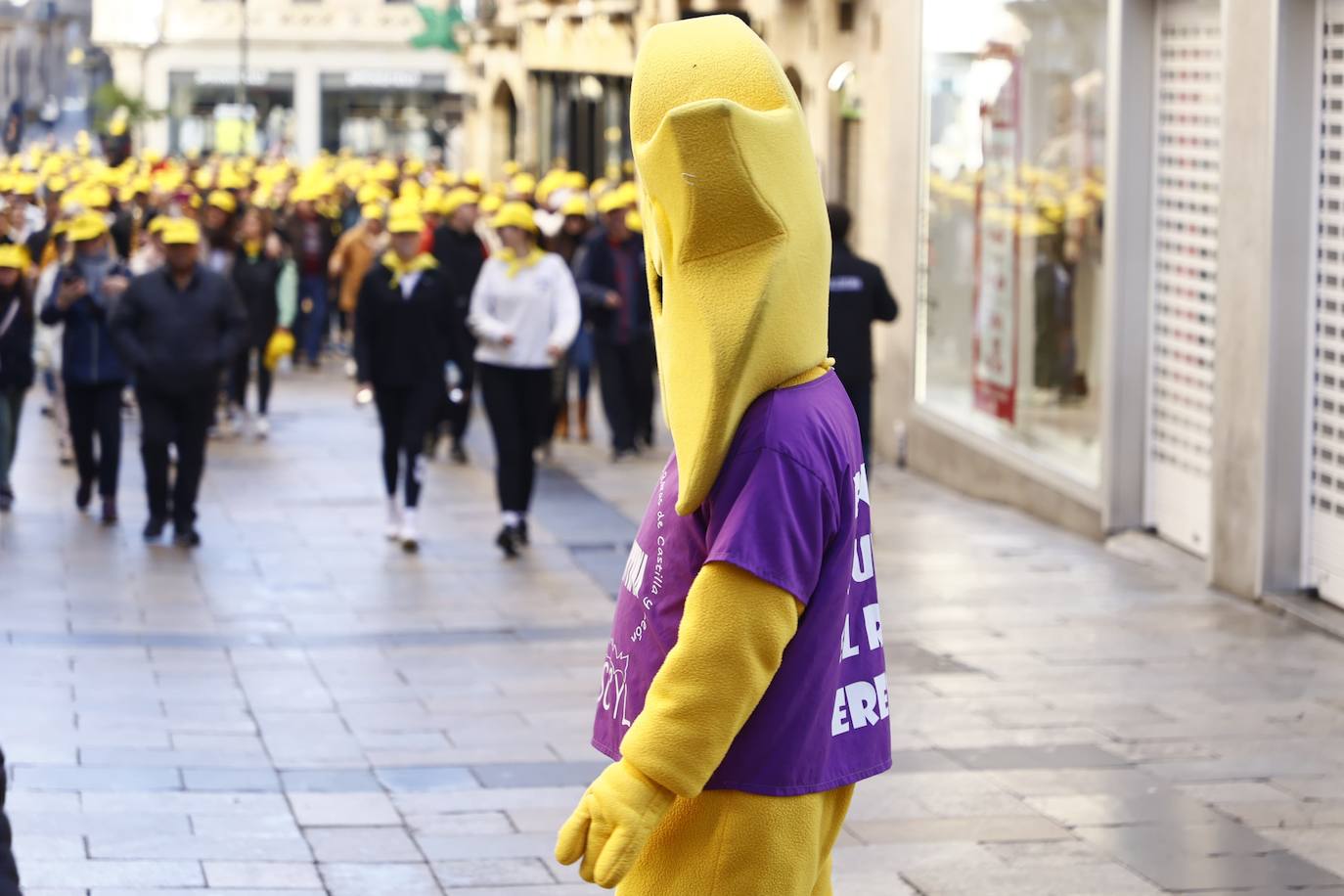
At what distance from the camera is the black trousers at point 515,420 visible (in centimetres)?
1275

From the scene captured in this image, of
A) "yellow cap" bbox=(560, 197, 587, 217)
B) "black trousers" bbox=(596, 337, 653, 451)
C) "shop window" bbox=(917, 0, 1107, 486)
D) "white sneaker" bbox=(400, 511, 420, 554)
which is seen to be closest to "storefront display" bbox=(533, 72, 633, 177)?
"yellow cap" bbox=(560, 197, 587, 217)

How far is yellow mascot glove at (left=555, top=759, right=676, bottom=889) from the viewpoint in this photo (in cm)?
336

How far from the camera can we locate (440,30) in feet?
152

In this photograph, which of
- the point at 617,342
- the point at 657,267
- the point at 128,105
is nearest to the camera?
the point at 657,267

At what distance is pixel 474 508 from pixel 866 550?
36.3 feet

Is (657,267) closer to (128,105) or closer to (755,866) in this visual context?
(755,866)

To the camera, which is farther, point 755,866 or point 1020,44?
point 1020,44

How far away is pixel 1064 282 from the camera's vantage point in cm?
1398

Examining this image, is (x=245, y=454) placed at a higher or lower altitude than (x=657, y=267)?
lower

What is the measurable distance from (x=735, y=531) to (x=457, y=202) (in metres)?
14.8

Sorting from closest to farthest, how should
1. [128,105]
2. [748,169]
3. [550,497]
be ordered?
[748,169]
[550,497]
[128,105]

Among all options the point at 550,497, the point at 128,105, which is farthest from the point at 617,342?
the point at 128,105

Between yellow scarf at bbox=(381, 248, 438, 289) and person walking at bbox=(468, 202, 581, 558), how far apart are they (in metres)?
0.35

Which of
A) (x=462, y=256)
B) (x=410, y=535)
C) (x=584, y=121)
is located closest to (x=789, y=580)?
(x=410, y=535)
